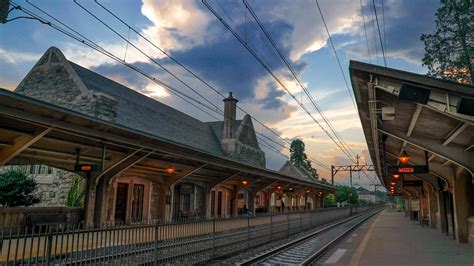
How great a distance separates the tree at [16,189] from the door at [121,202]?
372 cm

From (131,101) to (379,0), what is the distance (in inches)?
668

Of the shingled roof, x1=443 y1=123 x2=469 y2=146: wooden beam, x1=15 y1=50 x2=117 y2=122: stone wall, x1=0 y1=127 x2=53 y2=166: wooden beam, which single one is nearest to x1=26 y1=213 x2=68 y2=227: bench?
x1=0 y1=127 x2=53 y2=166: wooden beam

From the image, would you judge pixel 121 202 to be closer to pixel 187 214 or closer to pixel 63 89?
pixel 187 214

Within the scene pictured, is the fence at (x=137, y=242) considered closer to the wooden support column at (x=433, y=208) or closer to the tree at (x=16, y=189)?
the tree at (x=16, y=189)

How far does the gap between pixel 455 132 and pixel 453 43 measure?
19.4 m

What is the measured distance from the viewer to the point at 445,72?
25.2 meters

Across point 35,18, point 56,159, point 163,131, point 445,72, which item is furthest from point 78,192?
point 445,72

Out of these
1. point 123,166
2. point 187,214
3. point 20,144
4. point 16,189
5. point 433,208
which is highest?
point 20,144

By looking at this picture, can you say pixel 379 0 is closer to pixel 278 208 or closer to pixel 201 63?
pixel 201 63

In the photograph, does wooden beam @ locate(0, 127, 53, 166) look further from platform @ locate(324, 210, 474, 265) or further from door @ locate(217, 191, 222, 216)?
door @ locate(217, 191, 222, 216)

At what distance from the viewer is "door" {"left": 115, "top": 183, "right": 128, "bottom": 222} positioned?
17.2 metres

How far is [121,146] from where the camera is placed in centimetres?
1202

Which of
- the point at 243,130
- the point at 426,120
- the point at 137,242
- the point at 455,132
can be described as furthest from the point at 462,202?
the point at 243,130

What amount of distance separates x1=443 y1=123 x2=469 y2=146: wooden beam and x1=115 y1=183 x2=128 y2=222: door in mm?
14176
